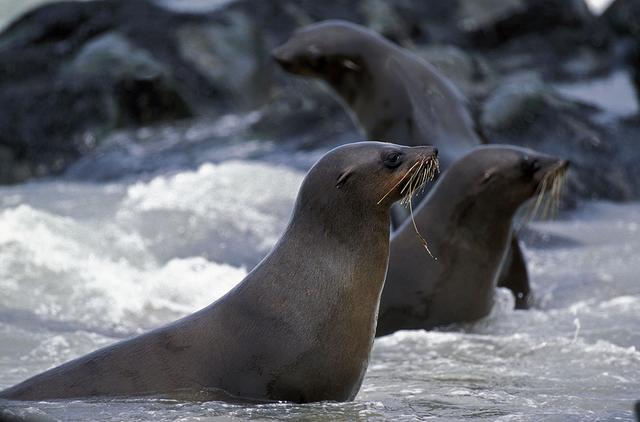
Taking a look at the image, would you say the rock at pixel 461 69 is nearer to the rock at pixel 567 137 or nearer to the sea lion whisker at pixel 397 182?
the rock at pixel 567 137

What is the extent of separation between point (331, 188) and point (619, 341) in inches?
87.7

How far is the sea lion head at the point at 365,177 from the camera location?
190 inches

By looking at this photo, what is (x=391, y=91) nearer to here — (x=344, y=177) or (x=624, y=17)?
(x=344, y=177)

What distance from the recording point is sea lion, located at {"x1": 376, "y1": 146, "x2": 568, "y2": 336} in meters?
6.84

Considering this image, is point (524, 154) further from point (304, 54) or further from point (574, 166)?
point (574, 166)

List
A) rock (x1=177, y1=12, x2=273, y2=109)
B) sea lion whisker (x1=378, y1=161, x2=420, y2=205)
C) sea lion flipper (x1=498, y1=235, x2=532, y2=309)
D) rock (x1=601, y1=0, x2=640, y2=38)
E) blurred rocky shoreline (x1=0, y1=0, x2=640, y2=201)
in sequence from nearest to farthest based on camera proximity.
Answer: sea lion whisker (x1=378, y1=161, x2=420, y2=205)
sea lion flipper (x1=498, y1=235, x2=532, y2=309)
blurred rocky shoreline (x1=0, y1=0, x2=640, y2=201)
rock (x1=601, y1=0, x2=640, y2=38)
rock (x1=177, y1=12, x2=273, y2=109)

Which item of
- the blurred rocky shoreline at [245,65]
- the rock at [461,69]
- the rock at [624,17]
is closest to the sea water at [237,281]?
the blurred rocky shoreline at [245,65]

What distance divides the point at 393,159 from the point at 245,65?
47.1 ft

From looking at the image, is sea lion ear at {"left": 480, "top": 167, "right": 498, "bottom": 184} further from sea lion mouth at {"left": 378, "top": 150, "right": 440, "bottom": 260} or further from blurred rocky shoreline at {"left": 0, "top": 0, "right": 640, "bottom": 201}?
blurred rocky shoreline at {"left": 0, "top": 0, "right": 640, "bottom": 201}

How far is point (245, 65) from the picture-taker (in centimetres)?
1903

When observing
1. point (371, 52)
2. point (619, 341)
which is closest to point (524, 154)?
point (619, 341)

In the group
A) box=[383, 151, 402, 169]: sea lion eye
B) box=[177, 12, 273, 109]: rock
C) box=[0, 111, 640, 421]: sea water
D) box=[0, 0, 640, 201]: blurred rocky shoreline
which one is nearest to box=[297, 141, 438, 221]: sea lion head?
box=[383, 151, 402, 169]: sea lion eye

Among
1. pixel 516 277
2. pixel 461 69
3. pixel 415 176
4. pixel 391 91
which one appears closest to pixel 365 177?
pixel 415 176

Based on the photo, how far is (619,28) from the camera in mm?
18844
